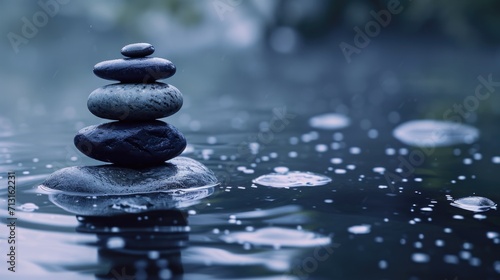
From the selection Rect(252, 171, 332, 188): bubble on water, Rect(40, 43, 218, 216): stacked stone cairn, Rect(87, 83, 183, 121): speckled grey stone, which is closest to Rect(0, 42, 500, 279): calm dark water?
Rect(252, 171, 332, 188): bubble on water

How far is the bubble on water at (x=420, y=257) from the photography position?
3.91m

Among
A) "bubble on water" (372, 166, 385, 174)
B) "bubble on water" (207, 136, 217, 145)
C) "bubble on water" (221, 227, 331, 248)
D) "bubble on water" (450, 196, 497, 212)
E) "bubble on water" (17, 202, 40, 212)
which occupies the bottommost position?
"bubble on water" (221, 227, 331, 248)

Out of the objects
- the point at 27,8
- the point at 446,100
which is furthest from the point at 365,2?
the point at 27,8

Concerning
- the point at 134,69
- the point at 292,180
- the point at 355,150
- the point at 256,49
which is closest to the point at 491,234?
the point at 292,180

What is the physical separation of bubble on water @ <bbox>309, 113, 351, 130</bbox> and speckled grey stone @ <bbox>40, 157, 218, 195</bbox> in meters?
4.53

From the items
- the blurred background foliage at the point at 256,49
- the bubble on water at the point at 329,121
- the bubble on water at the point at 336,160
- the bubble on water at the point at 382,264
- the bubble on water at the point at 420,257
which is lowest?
the bubble on water at the point at 382,264

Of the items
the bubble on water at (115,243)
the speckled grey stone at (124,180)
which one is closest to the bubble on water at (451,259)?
the bubble on water at (115,243)

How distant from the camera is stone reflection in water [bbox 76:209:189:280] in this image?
3.61 metres

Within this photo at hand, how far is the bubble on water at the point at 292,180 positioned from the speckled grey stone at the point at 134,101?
116 centimetres

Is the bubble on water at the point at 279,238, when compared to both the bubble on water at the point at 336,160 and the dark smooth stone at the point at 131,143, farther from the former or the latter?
the bubble on water at the point at 336,160

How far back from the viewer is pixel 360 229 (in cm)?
458

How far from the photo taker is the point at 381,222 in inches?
188

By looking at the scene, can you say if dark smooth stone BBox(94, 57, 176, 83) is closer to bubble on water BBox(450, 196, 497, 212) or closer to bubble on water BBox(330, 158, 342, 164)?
bubble on water BBox(330, 158, 342, 164)

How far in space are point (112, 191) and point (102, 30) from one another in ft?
91.0
